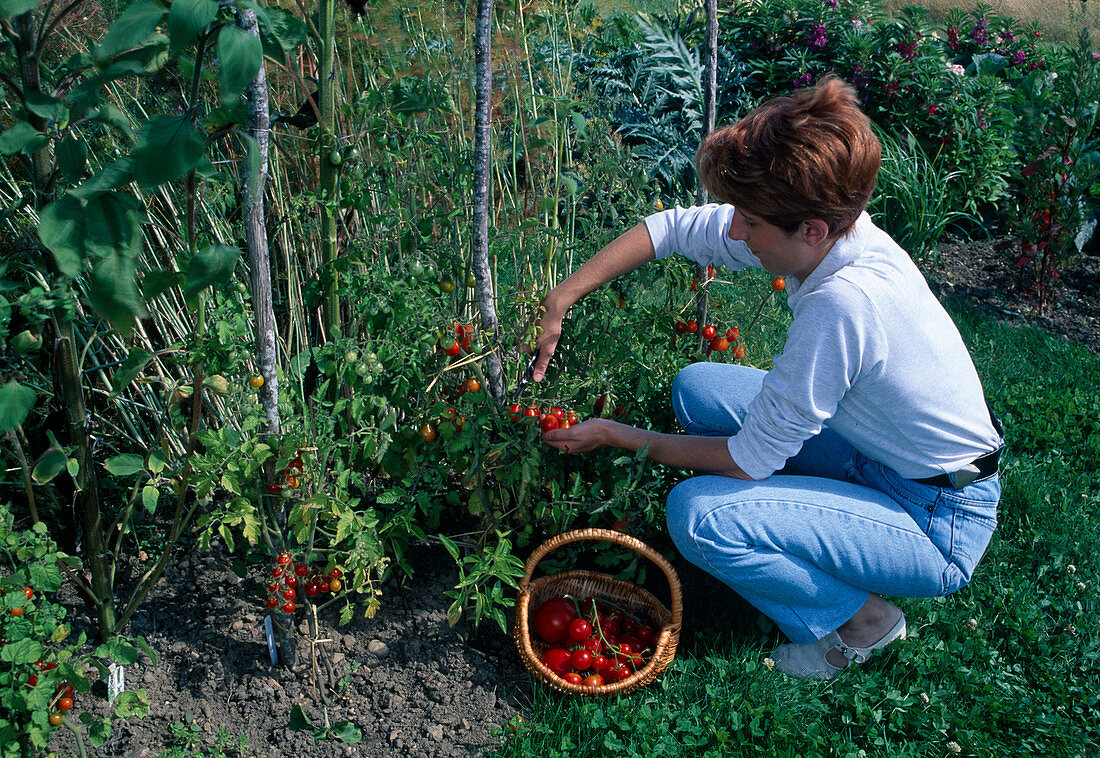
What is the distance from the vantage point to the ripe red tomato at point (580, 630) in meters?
1.83

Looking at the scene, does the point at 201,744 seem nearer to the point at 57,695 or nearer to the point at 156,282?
the point at 57,695

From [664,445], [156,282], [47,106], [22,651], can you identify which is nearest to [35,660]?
[22,651]

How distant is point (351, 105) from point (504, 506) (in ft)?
3.17

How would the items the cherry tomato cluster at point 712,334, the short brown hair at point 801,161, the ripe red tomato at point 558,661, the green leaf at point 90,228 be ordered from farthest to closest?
the cherry tomato cluster at point 712,334
the ripe red tomato at point 558,661
the short brown hair at point 801,161
the green leaf at point 90,228

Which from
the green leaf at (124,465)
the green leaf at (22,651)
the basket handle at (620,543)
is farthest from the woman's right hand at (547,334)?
the green leaf at (22,651)

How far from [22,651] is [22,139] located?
2.71 feet

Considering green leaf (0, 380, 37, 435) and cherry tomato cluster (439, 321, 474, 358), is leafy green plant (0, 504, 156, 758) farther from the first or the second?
cherry tomato cluster (439, 321, 474, 358)

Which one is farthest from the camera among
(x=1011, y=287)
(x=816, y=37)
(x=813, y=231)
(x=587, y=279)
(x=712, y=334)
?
(x=816, y=37)

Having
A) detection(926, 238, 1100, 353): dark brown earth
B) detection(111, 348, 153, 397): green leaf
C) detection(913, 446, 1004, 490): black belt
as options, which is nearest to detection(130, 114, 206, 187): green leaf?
detection(111, 348, 153, 397): green leaf

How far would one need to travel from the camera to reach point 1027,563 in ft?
7.18

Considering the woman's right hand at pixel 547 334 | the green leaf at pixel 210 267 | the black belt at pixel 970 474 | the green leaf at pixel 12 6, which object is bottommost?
the black belt at pixel 970 474

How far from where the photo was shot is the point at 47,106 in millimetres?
1122

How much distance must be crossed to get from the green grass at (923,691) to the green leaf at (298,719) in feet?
1.36

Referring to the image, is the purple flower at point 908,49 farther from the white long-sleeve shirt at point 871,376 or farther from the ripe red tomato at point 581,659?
the ripe red tomato at point 581,659
